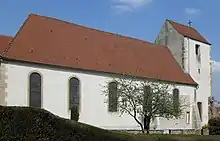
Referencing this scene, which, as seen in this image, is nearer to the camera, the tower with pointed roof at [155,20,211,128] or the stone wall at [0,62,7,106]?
the stone wall at [0,62,7,106]

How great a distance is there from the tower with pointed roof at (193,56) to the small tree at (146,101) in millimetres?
13383

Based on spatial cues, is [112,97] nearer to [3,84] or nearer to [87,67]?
[87,67]

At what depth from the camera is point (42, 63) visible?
31578 mm

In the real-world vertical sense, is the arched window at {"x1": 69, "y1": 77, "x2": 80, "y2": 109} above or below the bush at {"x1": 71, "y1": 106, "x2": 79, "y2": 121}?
above

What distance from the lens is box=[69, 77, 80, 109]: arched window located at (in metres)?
33.4

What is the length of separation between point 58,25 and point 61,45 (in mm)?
3161

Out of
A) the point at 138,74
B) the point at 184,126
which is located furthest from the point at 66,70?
the point at 184,126

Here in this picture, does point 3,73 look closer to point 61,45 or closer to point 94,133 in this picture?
point 61,45

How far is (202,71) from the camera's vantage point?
50000 millimetres

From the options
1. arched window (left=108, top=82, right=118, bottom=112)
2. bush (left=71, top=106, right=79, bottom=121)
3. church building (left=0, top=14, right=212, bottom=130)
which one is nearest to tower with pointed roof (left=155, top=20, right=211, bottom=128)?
church building (left=0, top=14, right=212, bottom=130)

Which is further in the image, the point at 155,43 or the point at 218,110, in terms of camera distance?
the point at 218,110

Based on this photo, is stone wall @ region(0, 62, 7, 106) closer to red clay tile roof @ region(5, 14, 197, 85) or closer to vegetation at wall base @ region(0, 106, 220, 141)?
red clay tile roof @ region(5, 14, 197, 85)

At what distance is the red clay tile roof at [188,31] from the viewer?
160 ft

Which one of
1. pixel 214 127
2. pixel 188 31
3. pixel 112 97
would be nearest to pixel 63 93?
→ pixel 112 97
